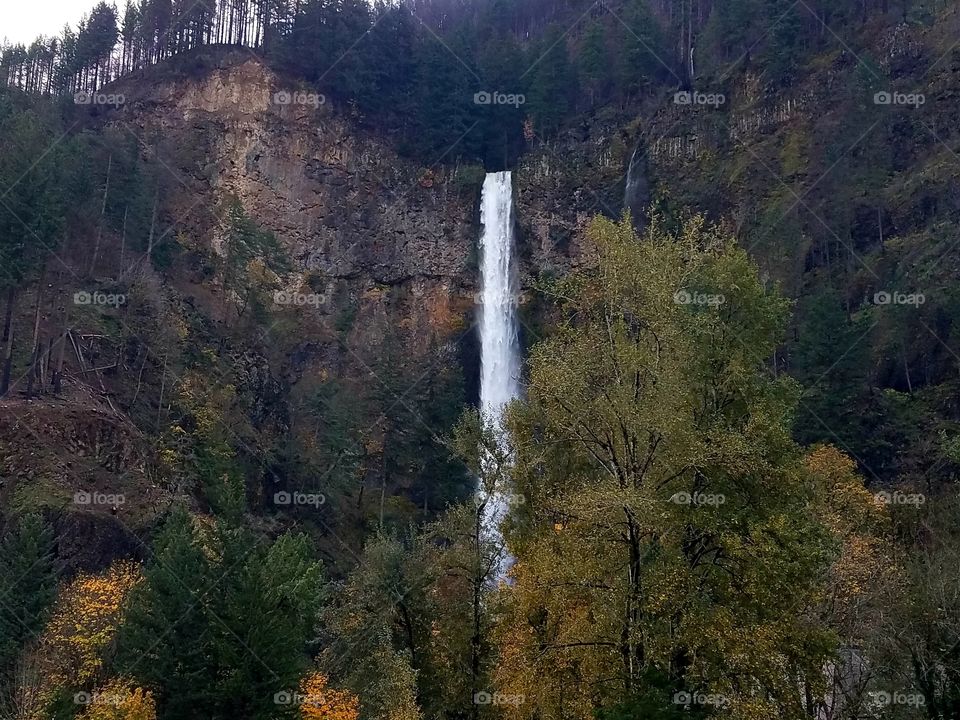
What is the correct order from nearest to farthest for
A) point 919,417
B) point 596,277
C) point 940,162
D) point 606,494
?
point 606,494, point 596,277, point 919,417, point 940,162

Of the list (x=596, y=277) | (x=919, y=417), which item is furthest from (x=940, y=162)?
(x=596, y=277)

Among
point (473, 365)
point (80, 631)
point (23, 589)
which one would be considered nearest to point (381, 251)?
point (473, 365)

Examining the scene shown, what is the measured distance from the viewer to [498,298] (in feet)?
188

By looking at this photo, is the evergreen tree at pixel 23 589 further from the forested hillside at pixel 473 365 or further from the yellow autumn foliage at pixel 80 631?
the yellow autumn foliage at pixel 80 631

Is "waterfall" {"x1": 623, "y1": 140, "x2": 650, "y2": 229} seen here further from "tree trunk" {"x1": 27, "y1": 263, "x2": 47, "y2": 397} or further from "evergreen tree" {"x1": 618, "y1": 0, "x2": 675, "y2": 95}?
"tree trunk" {"x1": 27, "y1": 263, "x2": 47, "y2": 397}

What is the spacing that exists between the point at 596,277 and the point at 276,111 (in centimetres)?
5136

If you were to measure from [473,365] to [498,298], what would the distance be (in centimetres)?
548

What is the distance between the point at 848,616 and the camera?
2028cm

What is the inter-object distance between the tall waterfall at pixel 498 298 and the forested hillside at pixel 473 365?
3.40ft

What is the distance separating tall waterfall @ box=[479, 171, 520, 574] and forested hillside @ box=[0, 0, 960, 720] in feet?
3.40

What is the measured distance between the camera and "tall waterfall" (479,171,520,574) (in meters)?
52.8

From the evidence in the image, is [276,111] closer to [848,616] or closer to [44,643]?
[44,643]

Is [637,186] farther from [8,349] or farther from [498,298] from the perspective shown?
[8,349]

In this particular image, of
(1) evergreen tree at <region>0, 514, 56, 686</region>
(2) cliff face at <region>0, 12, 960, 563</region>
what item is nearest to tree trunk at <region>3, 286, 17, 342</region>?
(2) cliff face at <region>0, 12, 960, 563</region>
